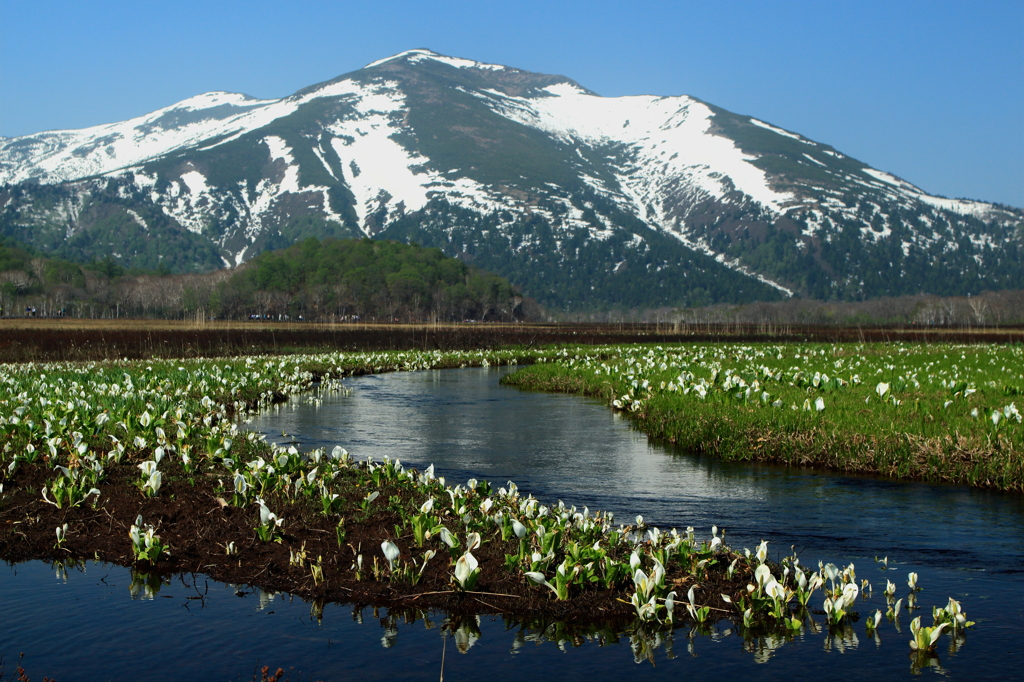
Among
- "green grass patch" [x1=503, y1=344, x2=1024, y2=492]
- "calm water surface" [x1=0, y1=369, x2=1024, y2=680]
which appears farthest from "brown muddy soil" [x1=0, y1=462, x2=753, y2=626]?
"green grass patch" [x1=503, y1=344, x2=1024, y2=492]

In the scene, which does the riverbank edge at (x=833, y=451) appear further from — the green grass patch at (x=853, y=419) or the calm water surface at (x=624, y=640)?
the calm water surface at (x=624, y=640)

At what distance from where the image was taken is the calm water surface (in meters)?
7.82

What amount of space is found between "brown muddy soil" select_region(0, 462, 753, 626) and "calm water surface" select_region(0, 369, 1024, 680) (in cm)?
27

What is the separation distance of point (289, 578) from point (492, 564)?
2153 millimetres

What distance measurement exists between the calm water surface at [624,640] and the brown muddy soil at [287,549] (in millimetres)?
274

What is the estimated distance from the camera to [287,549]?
10.5 meters

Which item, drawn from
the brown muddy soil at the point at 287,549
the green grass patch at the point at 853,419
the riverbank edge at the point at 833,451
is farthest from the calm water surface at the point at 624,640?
the green grass patch at the point at 853,419

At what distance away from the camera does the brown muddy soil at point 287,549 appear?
9.10 meters

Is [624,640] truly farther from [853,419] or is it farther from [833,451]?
[853,419]

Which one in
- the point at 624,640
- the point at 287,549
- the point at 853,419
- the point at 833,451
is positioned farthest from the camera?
the point at 853,419

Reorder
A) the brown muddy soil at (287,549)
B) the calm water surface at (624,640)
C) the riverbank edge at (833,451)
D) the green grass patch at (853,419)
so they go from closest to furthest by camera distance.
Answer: the calm water surface at (624,640) < the brown muddy soil at (287,549) < the riverbank edge at (833,451) < the green grass patch at (853,419)

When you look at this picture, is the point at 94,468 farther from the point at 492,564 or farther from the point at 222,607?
the point at 492,564

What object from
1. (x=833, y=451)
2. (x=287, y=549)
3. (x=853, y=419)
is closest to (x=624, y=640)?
(x=287, y=549)

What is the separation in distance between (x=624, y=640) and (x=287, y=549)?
4140 mm
